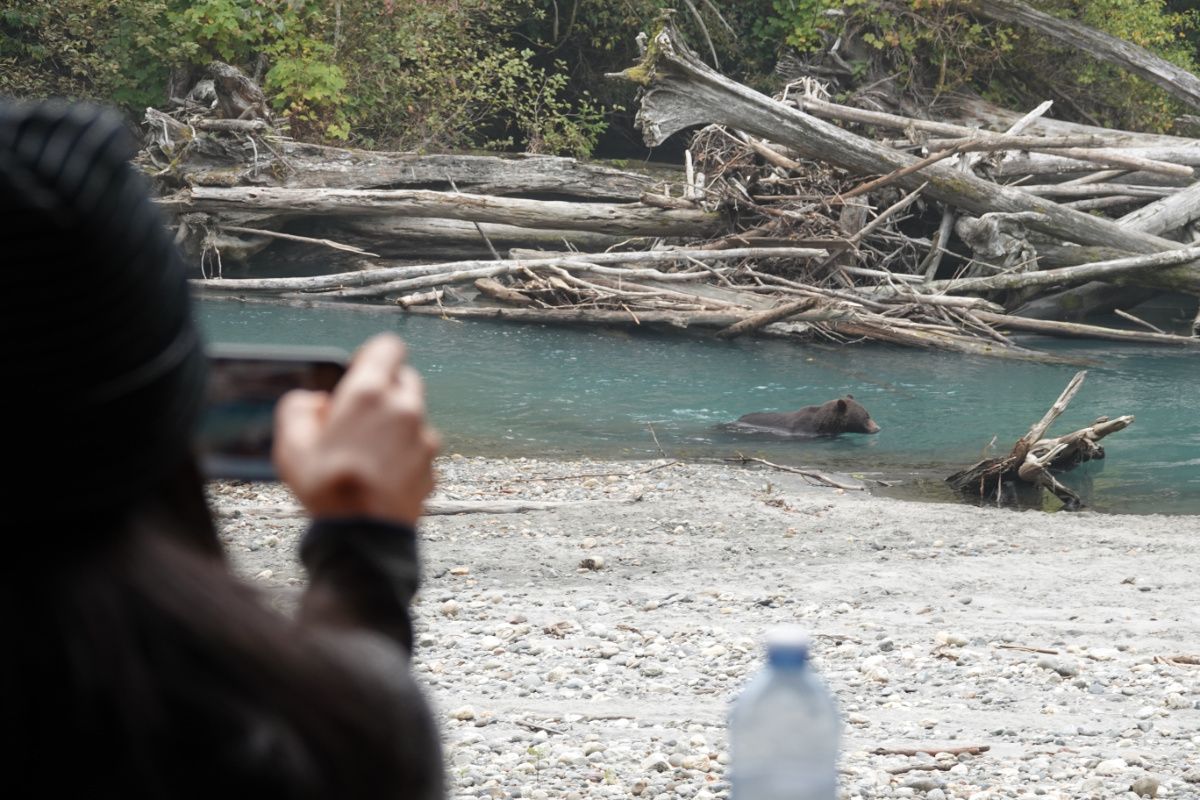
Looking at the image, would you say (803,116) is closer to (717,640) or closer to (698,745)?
(717,640)

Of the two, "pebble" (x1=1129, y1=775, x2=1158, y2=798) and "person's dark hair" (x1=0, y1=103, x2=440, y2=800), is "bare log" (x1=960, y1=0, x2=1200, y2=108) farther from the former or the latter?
"person's dark hair" (x1=0, y1=103, x2=440, y2=800)

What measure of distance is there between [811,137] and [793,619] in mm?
11728

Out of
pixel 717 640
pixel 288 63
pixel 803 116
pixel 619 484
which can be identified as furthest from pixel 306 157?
pixel 717 640

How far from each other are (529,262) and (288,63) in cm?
750

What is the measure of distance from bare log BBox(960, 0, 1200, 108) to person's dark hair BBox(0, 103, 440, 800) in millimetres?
21801

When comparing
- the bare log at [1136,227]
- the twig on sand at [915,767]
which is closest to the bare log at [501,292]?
the bare log at [1136,227]

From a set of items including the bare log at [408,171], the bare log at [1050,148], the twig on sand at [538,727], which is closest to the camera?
the twig on sand at [538,727]

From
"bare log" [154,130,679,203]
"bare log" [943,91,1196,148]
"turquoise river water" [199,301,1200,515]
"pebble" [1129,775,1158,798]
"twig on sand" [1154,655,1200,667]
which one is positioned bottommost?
"turquoise river water" [199,301,1200,515]

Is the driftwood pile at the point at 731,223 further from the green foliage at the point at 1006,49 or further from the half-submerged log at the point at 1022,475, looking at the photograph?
the half-submerged log at the point at 1022,475

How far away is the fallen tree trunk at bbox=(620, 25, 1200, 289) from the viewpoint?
16.5 metres

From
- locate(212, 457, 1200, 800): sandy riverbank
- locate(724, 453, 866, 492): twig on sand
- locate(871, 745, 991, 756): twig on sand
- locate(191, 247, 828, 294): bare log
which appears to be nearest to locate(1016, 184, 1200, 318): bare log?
locate(191, 247, 828, 294): bare log

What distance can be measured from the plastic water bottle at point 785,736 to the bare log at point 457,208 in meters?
17.5

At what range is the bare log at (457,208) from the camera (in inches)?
749

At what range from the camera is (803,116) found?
17.0 metres
